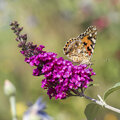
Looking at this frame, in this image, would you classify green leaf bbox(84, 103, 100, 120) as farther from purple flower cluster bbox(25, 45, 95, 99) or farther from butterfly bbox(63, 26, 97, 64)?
butterfly bbox(63, 26, 97, 64)

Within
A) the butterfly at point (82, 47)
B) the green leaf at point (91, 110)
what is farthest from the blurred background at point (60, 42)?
the green leaf at point (91, 110)

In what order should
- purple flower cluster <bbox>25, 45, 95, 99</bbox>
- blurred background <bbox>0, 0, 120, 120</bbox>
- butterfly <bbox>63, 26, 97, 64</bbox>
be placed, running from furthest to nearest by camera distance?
blurred background <bbox>0, 0, 120, 120</bbox> < butterfly <bbox>63, 26, 97, 64</bbox> < purple flower cluster <bbox>25, 45, 95, 99</bbox>

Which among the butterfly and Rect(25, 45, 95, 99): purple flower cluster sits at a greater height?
the butterfly

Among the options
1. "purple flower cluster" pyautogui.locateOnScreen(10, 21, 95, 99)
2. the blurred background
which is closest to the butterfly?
"purple flower cluster" pyautogui.locateOnScreen(10, 21, 95, 99)

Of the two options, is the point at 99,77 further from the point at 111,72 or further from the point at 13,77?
the point at 13,77

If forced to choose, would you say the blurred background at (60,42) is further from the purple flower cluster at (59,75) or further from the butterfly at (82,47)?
the purple flower cluster at (59,75)

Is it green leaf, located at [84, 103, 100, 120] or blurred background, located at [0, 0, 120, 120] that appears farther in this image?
blurred background, located at [0, 0, 120, 120]

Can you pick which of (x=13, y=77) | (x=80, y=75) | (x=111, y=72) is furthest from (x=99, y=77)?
(x=80, y=75)
